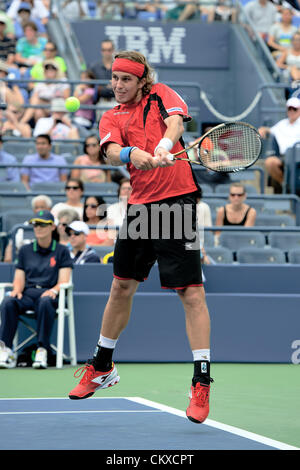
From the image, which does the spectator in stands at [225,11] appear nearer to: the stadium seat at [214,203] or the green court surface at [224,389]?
the stadium seat at [214,203]

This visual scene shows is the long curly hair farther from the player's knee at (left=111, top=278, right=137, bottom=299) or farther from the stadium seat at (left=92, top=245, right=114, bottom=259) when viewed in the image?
the stadium seat at (left=92, top=245, right=114, bottom=259)

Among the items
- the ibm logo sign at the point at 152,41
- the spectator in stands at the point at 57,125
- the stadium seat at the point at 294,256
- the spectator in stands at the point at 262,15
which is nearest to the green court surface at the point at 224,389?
the stadium seat at the point at 294,256

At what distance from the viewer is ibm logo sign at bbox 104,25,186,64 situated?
688 inches

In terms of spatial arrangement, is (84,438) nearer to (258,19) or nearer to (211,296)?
(211,296)

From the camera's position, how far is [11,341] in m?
8.67

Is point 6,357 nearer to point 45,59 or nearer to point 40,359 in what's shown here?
point 40,359

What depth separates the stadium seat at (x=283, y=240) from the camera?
10.9m

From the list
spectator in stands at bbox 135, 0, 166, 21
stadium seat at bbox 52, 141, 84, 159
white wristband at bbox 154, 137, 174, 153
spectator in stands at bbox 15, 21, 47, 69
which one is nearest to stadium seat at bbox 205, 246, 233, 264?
stadium seat at bbox 52, 141, 84, 159

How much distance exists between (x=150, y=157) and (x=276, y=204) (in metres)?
7.55

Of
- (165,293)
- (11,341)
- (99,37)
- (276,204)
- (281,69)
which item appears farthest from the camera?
(99,37)

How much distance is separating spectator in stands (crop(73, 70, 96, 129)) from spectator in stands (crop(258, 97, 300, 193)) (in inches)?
112

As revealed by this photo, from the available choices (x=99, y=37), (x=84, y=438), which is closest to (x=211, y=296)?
(x=84, y=438)

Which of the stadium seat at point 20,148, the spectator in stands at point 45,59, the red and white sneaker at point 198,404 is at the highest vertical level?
the spectator in stands at point 45,59

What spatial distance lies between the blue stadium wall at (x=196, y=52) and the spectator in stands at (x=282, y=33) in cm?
39
